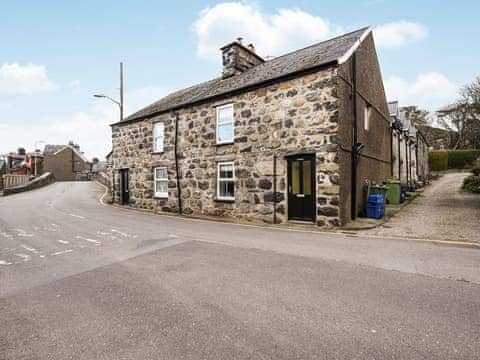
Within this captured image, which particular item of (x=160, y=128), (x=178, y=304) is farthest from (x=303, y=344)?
(x=160, y=128)

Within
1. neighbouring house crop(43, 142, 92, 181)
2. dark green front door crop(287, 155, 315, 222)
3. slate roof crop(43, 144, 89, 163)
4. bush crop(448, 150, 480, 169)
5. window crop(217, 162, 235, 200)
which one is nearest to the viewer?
dark green front door crop(287, 155, 315, 222)

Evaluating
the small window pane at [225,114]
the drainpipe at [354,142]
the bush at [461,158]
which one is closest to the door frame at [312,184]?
the drainpipe at [354,142]

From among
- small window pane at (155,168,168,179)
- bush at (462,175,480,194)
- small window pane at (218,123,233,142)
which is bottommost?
bush at (462,175,480,194)

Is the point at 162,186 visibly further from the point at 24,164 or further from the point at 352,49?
the point at 24,164

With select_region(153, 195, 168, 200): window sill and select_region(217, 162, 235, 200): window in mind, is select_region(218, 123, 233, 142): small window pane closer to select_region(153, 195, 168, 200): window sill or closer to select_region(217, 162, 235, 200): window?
select_region(217, 162, 235, 200): window

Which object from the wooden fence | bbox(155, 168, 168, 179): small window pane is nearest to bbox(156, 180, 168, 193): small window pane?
bbox(155, 168, 168, 179): small window pane

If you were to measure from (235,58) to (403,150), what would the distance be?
52.4 ft

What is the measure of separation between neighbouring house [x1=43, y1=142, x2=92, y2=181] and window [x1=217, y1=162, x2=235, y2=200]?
158 feet

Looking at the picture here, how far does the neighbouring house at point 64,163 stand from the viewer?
50.9 metres

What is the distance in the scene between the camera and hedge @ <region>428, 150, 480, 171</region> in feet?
111

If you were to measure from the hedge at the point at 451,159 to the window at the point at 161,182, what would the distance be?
38.1 meters

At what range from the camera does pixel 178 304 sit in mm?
3453

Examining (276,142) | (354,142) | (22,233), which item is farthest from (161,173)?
(354,142)

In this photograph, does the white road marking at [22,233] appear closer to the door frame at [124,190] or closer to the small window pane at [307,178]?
the door frame at [124,190]
